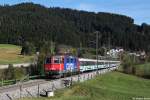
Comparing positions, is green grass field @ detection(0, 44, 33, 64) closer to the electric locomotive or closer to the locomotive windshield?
the electric locomotive

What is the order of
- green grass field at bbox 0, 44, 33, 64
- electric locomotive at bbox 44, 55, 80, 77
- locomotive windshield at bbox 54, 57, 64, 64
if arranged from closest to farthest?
electric locomotive at bbox 44, 55, 80, 77
locomotive windshield at bbox 54, 57, 64, 64
green grass field at bbox 0, 44, 33, 64

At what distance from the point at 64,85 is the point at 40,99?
1355 cm

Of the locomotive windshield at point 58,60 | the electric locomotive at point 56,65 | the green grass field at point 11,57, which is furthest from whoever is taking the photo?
the green grass field at point 11,57

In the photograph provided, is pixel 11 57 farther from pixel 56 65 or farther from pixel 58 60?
pixel 56 65

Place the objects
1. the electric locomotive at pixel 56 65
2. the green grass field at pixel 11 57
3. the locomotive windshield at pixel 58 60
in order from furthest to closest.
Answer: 1. the green grass field at pixel 11 57
2. the locomotive windshield at pixel 58 60
3. the electric locomotive at pixel 56 65

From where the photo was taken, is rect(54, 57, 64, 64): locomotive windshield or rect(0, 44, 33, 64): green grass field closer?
rect(54, 57, 64, 64): locomotive windshield

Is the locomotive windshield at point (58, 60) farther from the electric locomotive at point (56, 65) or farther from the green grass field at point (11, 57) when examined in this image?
the green grass field at point (11, 57)

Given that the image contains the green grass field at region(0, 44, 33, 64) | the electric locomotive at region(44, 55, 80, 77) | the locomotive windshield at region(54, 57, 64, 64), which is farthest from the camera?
the green grass field at region(0, 44, 33, 64)

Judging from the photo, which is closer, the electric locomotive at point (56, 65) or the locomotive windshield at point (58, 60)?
the electric locomotive at point (56, 65)

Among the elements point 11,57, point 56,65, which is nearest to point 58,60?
point 56,65

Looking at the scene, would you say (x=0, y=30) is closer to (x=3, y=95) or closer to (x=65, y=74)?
(x=65, y=74)

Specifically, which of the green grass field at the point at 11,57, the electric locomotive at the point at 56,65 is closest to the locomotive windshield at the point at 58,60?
the electric locomotive at the point at 56,65

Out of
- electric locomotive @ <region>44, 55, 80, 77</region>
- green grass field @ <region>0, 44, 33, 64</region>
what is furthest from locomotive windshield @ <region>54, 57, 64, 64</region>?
green grass field @ <region>0, 44, 33, 64</region>

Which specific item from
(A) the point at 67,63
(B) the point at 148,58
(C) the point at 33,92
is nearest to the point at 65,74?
(A) the point at 67,63
